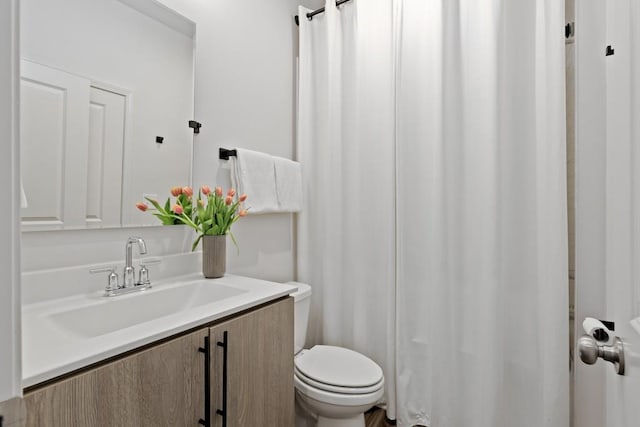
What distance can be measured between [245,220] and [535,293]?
1.36 metres

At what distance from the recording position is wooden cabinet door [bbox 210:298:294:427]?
3.27ft

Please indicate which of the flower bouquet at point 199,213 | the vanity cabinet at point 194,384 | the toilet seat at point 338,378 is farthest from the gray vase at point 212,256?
the toilet seat at point 338,378

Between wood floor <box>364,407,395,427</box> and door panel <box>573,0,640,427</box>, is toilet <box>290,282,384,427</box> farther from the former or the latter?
door panel <box>573,0,640,427</box>

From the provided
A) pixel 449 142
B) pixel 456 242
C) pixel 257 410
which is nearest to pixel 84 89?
pixel 257 410

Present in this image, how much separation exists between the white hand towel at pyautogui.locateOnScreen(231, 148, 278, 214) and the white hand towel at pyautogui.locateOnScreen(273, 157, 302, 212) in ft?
0.12

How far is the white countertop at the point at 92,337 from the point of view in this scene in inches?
26.2

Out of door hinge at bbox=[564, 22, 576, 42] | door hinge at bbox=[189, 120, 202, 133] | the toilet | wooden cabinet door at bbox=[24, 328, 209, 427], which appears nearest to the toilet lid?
the toilet

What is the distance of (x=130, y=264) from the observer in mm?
1202

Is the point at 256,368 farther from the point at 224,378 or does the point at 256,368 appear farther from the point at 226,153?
the point at 226,153

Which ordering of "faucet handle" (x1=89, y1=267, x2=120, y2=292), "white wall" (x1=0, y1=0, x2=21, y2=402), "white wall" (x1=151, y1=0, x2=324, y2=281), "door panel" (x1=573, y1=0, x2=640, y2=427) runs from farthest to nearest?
"white wall" (x1=151, y1=0, x2=324, y2=281), "faucet handle" (x1=89, y1=267, x2=120, y2=292), "door panel" (x1=573, y1=0, x2=640, y2=427), "white wall" (x1=0, y1=0, x2=21, y2=402)

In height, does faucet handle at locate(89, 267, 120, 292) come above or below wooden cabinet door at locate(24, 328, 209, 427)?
above

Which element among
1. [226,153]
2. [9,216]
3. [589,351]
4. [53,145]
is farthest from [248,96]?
[589,351]

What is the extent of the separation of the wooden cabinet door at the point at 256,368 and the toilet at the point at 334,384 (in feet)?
0.44

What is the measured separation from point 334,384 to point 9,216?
1.30 m
